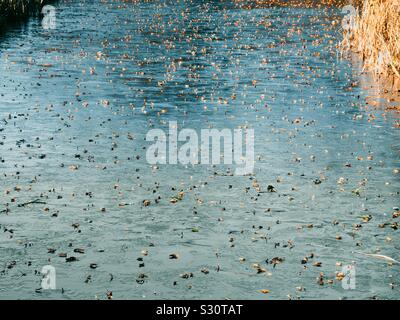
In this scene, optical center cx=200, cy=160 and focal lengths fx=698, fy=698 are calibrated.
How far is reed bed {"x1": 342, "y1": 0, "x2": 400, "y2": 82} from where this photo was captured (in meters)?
28.2

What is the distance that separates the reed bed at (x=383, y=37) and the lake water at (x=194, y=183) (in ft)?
3.50

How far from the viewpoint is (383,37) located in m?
29.8

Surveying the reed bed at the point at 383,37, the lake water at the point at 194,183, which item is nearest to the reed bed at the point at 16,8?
the lake water at the point at 194,183

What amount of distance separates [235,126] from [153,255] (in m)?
10.6

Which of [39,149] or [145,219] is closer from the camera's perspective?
[145,219]

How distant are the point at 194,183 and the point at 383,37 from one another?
15.9 meters

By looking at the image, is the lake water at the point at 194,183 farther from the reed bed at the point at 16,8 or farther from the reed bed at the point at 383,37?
the reed bed at the point at 16,8

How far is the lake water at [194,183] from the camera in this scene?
40.8 feet

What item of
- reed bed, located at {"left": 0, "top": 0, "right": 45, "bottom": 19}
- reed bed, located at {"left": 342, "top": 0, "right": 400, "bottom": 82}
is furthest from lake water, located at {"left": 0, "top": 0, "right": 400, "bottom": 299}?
reed bed, located at {"left": 0, "top": 0, "right": 45, "bottom": 19}

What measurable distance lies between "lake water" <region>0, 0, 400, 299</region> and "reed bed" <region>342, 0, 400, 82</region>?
1066 millimetres

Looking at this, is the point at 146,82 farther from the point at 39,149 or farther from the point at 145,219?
the point at 145,219

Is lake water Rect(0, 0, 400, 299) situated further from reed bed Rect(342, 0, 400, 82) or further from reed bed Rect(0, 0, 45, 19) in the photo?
reed bed Rect(0, 0, 45, 19)
